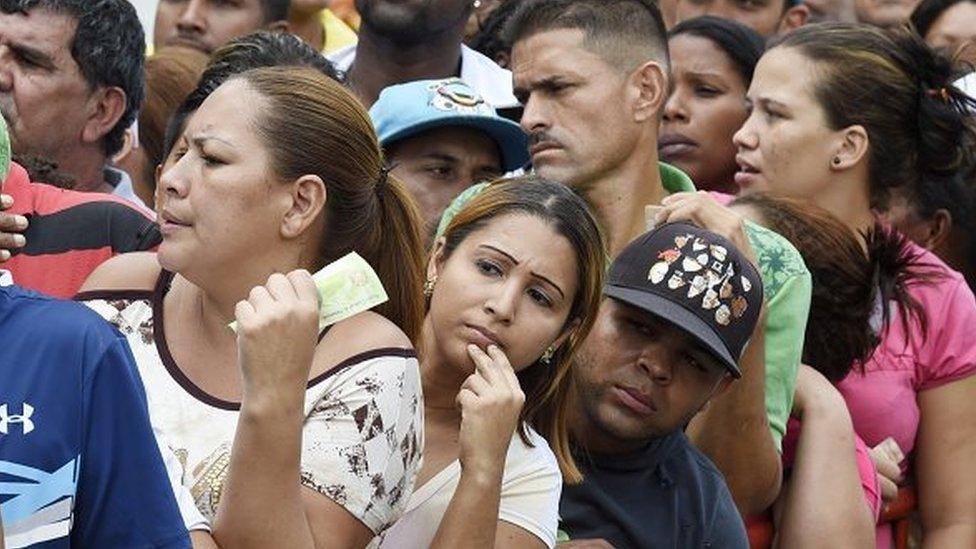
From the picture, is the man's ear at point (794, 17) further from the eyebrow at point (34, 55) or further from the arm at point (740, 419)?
the eyebrow at point (34, 55)

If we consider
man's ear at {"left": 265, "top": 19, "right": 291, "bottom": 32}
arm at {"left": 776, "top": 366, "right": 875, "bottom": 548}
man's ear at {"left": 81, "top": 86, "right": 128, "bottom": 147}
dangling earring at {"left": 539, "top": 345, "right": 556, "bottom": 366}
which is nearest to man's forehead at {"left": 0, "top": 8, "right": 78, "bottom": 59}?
man's ear at {"left": 81, "top": 86, "right": 128, "bottom": 147}

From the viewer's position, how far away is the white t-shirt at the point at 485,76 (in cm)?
629

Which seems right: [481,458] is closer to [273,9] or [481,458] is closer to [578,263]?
[578,263]

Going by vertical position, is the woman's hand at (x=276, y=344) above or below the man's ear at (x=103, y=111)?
above

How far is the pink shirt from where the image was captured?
16.6 feet

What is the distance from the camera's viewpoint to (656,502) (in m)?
4.14

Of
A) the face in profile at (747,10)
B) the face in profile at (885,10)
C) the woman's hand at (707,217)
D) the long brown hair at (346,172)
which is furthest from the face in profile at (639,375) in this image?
the face in profile at (885,10)

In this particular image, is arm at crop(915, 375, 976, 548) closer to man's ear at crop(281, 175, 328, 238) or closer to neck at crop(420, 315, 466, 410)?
neck at crop(420, 315, 466, 410)

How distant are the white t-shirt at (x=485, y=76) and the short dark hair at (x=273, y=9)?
38 cm

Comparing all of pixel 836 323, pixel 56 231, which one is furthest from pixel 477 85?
pixel 56 231

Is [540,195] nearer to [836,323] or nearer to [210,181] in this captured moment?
[210,181]

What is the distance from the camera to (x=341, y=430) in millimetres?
3367

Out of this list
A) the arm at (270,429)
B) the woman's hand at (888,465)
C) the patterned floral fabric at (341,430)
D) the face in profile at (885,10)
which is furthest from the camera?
the face in profile at (885,10)

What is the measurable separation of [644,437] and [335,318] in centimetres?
97
